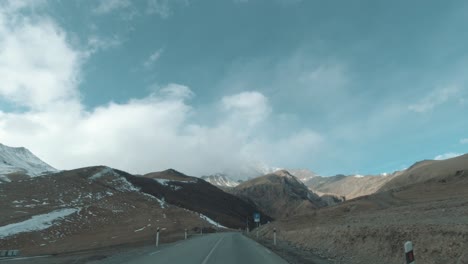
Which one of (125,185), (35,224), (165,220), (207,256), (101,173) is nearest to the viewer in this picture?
(207,256)

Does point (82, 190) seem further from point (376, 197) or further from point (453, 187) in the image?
point (453, 187)

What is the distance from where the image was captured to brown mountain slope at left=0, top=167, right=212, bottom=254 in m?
68.0

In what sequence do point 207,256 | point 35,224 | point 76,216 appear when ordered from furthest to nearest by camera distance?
point 76,216, point 35,224, point 207,256

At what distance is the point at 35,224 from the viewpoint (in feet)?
270

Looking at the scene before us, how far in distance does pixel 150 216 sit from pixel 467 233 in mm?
105211

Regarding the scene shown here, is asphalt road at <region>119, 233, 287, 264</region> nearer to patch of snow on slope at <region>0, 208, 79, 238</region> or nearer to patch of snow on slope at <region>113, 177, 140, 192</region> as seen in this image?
patch of snow on slope at <region>0, 208, 79, 238</region>

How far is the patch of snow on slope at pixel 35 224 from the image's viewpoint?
74.1 m

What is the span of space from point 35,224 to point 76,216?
51.2ft

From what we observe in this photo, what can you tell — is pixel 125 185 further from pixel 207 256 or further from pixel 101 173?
pixel 207 256

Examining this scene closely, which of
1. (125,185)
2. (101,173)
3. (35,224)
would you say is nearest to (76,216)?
(35,224)

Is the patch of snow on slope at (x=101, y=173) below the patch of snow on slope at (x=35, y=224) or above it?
above

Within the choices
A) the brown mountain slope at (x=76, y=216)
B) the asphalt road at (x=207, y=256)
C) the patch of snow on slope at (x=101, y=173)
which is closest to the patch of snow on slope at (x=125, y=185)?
the brown mountain slope at (x=76, y=216)

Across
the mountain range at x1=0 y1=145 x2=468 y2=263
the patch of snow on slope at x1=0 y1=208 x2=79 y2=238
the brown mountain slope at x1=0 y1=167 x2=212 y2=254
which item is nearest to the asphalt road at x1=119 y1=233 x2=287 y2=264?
the mountain range at x1=0 y1=145 x2=468 y2=263

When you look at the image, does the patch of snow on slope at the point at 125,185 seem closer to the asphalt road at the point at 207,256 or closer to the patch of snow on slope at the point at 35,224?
the patch of snow on slope at the point at 35,224
